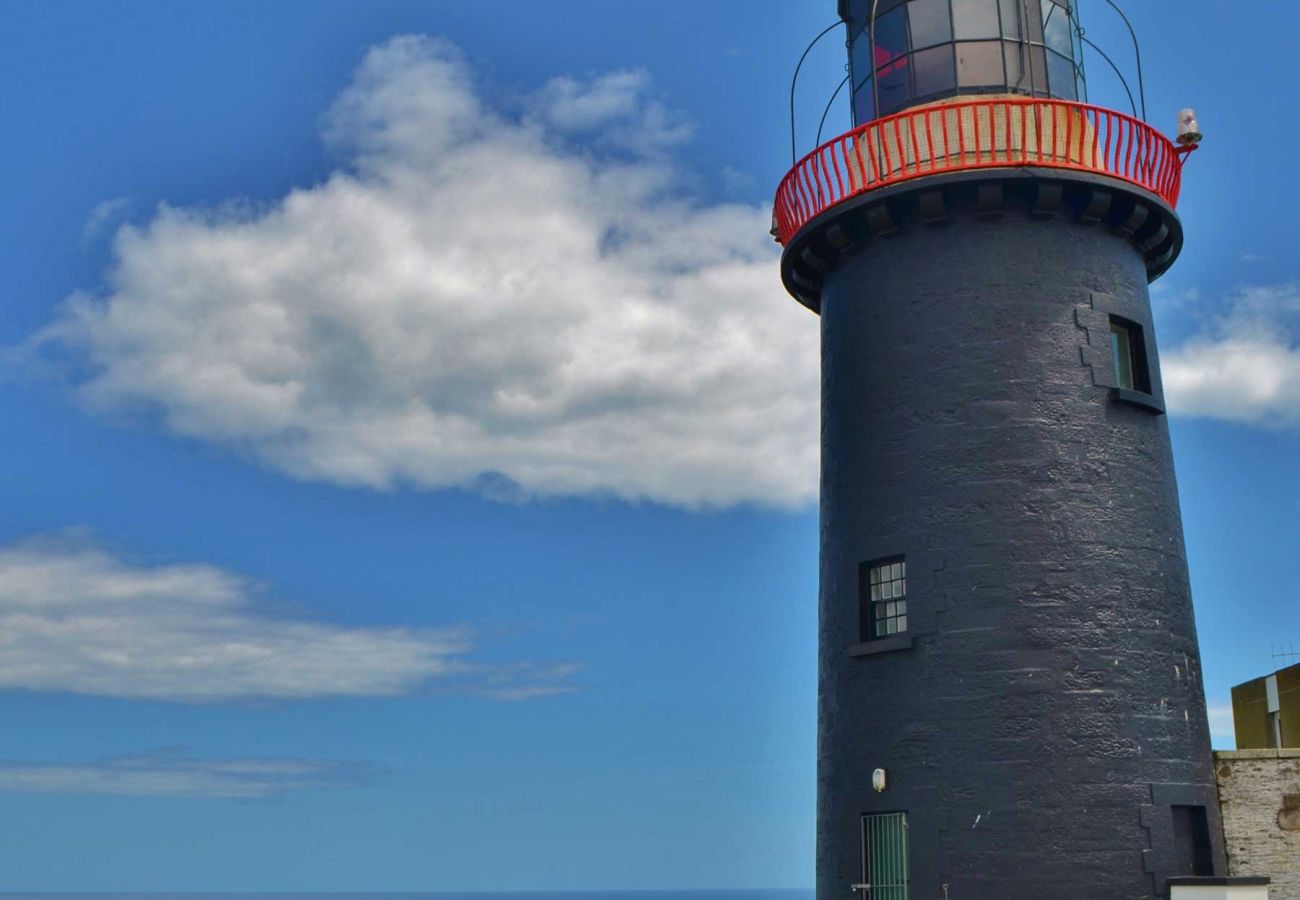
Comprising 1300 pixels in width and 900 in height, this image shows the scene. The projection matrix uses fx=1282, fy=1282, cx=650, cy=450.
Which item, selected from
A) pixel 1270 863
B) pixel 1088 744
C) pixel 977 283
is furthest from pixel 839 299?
pixel 1270 863

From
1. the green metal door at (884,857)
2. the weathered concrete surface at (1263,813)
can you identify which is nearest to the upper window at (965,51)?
the weathered concrete surface at (1263,813)

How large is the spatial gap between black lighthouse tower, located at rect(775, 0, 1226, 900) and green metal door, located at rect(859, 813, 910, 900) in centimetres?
2

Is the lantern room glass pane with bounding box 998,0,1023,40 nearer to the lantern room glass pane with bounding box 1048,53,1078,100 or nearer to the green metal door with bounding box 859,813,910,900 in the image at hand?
the lantern room glass pane with bounding box 1048,53,1078,100

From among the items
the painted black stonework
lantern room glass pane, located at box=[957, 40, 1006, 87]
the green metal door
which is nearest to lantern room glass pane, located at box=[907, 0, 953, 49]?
lantern room glass pane, located at box=[957, 40, 1006, 87]

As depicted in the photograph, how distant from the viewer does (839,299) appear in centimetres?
1495

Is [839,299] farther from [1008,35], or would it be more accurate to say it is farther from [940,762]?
[940,762]

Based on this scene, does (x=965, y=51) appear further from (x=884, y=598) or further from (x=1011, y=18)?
(x=884, y=598)

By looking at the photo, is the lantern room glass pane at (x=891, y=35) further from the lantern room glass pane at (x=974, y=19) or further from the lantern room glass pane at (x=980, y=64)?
the lantern room glass pane at (x=980, y=64)

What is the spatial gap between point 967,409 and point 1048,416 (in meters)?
0.83

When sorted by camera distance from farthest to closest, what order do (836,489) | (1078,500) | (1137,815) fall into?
(836,489) < (1078,500) < (1137,815)

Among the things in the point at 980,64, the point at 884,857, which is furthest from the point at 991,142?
the point at 884,857

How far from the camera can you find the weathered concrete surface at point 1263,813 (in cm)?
1325

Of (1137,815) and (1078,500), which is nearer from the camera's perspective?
(1137,815)

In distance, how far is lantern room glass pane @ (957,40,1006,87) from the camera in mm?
14352
